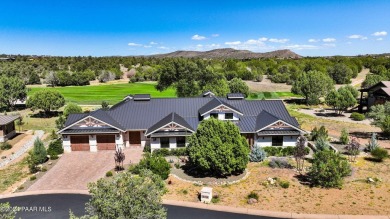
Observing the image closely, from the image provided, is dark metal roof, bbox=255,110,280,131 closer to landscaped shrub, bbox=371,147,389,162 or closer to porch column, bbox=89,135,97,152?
landscaped shrub, bbox=371,147,389,162

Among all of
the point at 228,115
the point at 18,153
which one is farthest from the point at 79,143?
the point at 228,115

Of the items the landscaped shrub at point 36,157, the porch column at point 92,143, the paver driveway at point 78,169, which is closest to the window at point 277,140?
the paver driveway at point 78,169

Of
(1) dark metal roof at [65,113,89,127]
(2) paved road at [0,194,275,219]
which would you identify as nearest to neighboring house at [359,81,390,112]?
(2) paved road at [0,194,275,219]

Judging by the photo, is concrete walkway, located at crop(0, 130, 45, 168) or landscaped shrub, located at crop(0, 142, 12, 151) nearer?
concrete walkway, located at crop(0, 130, 45, 168)

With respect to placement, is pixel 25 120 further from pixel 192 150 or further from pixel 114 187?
pixel 114 187

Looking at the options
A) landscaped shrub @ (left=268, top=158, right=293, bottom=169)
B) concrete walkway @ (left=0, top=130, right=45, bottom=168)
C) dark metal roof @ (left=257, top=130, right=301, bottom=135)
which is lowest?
landscaped shrub @ (left=268, top=158, right=293, bottom=169)

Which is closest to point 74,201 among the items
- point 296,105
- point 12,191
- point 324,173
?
point 12,191

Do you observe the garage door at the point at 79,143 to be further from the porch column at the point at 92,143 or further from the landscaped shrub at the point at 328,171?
the landscaped shrub at the point at 328,171
